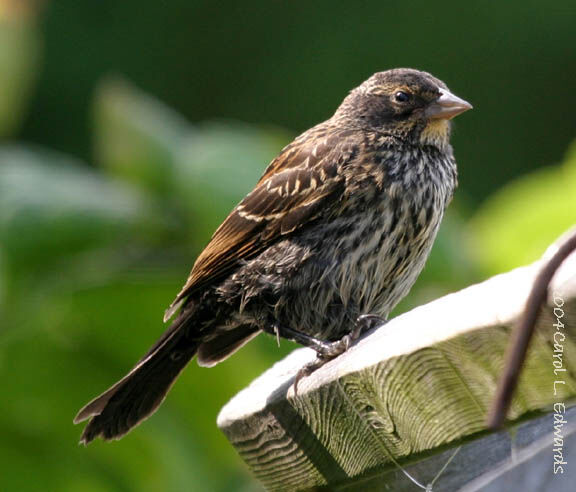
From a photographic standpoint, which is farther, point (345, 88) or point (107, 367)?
point (345, 88)

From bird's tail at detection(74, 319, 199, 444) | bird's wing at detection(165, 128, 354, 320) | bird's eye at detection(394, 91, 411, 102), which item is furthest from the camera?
bird's eye at detection(394, 91, 411, 102)

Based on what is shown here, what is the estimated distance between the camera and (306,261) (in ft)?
9.11

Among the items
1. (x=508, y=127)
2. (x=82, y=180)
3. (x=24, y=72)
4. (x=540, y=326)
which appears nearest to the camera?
(x=540, y=326)

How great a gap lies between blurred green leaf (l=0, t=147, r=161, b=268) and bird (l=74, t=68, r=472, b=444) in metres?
0.76

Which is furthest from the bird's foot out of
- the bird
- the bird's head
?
the bird's head

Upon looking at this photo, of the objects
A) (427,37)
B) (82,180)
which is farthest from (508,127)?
(82,180)

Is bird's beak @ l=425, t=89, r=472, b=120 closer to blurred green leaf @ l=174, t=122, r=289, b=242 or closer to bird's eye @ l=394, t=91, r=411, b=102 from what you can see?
bird's eye @ l=394, t=91, r=411, b=102

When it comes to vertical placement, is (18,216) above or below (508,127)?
above

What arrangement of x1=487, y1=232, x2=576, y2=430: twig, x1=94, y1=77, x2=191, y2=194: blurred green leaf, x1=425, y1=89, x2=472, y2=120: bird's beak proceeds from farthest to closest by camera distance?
x1=94, y1=77, x2=191, y2=194: blurred green leaf, x1=425, y1=89, x2=472, y2=120: bird's beak, x1=487, y1=232, x2=576, y2=430: twig

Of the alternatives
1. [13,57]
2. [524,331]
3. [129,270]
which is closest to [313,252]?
[129,270]

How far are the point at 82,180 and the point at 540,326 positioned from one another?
2828 mm

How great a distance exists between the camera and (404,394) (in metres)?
1.64

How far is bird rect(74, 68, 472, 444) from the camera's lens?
2.75 m

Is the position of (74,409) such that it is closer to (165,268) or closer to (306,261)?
(165,268)
